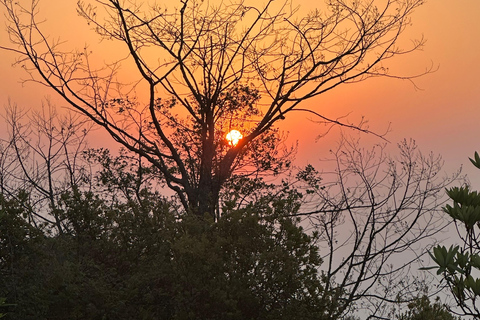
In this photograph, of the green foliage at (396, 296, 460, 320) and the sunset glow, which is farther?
the sunset glow

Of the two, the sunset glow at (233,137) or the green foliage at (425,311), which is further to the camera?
the sunset glow at (233,137)

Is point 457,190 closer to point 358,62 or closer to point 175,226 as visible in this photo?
point 175,226

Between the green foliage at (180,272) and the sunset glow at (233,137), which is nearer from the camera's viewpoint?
the green foliage at (180,272)

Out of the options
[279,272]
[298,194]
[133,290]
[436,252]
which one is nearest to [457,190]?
[436,252]

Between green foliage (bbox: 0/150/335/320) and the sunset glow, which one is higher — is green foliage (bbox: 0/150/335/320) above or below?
below

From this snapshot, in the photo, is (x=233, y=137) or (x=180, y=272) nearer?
(x=180, y=272)

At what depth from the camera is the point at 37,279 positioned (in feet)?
32.1

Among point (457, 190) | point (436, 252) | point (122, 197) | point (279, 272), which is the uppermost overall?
point (122, 197)

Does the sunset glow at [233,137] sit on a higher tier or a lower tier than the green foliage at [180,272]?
higher

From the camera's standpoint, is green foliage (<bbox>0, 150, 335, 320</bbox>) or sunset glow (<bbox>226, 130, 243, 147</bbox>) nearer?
green foliage (<bbox>0, 150, 335, 320</bbox>)

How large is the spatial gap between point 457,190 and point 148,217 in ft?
21.8

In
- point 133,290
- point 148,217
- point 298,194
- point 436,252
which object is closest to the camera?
point 436,252

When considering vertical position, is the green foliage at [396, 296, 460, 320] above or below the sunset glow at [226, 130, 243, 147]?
below

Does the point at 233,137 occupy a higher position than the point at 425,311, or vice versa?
the point at 233,137
